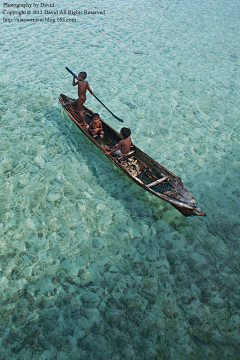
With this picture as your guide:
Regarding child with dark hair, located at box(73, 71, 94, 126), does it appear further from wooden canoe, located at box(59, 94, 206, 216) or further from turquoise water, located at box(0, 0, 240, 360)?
turquoise water, located at box(0, 0, 240, 360)

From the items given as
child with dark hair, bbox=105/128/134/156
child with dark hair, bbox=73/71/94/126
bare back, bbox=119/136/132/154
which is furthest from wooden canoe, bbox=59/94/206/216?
child with dark hair, bbox=73/71/94/126

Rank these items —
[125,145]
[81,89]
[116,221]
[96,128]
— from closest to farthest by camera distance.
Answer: [116,221]
[125,145]
[96,128]
[81,89]

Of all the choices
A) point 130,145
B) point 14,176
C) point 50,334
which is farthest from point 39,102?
point 50,334

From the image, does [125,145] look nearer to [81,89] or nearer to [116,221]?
[116,221]

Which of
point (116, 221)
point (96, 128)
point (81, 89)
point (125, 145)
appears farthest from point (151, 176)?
point (81, 89)

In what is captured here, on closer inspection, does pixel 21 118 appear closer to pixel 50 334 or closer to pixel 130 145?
pixel 130 145

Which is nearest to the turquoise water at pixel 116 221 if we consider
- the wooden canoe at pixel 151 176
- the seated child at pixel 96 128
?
the wooden canoe at pixel 151 176
